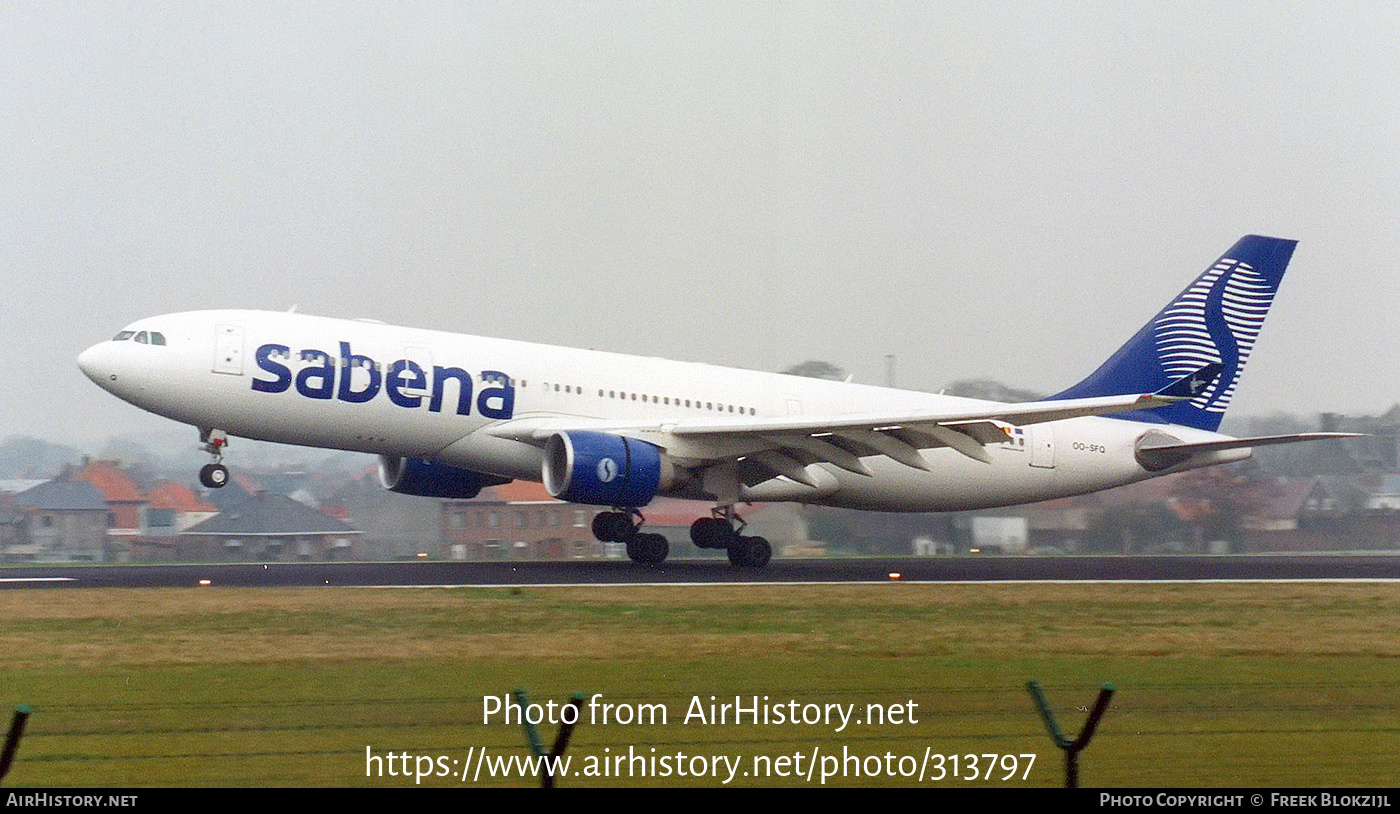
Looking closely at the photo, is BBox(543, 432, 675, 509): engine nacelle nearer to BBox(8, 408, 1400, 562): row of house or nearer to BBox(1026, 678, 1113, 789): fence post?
BBox(8, 408, 1400, 562): row of house

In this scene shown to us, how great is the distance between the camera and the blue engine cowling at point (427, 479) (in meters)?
27.8

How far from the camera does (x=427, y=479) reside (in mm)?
27953

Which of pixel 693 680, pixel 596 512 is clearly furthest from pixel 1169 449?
pixel 693 680

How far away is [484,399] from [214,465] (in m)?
4.39

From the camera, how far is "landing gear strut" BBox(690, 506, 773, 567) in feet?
85.9

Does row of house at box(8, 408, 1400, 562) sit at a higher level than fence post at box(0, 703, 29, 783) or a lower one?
higher

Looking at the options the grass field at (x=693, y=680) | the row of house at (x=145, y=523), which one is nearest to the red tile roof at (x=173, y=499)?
the row of house at (x=145, y=523)

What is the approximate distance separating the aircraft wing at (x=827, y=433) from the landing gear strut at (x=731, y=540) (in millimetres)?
944

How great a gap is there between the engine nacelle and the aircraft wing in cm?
73

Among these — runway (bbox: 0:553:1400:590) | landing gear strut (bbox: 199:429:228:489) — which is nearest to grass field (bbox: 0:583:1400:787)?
runway (bbox: 0:553:1400:590)

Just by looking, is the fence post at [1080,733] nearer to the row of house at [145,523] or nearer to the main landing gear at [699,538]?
the main landing gear at [699,538]
